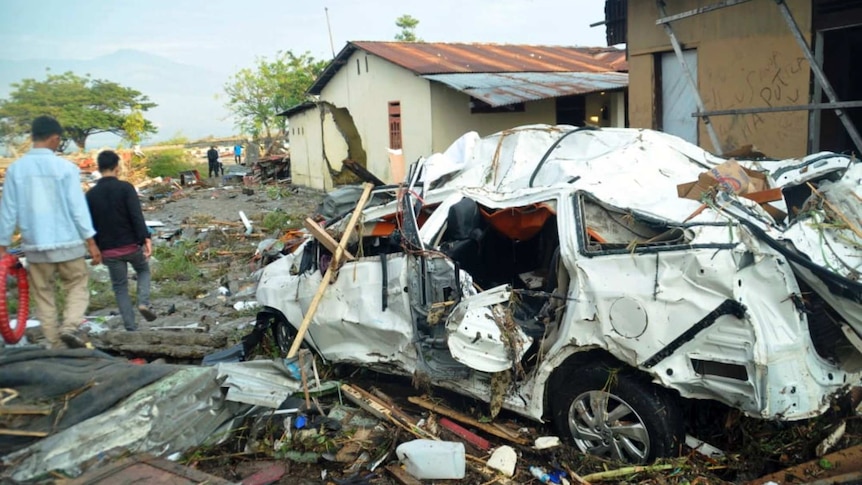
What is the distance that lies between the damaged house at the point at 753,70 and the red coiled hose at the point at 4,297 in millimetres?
7620

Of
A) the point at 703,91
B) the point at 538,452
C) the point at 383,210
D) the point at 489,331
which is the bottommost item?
the point at 538,452

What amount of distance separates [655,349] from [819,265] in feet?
2.98

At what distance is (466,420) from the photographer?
4.40 meters

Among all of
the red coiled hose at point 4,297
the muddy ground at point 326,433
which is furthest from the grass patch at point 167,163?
the red coiled hose at point 4,297

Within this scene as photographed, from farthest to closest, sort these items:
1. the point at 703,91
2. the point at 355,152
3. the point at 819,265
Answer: the point at 355,152, the point at 703,91, the point at 819,265

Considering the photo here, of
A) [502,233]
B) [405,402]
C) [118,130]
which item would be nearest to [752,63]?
[502,233]

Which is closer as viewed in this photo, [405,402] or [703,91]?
[405,402]

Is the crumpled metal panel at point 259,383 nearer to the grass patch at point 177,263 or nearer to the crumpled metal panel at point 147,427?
the crumpled metal panel at point 147,427

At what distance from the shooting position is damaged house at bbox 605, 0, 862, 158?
7637 mm

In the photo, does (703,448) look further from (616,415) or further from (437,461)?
(437,461)

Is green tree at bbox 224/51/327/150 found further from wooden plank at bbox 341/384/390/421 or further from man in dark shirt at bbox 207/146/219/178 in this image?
wooden plank at bbox 341/384/390/421

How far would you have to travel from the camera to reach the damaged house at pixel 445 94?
15.2 m

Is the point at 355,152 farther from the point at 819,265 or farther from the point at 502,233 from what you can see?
the point at 819,265

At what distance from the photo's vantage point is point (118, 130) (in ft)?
141
